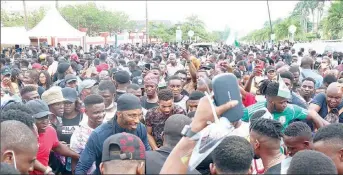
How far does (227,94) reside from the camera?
2465 mm

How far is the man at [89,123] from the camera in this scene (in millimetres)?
4629

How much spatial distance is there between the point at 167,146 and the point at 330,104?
2854 millimetres

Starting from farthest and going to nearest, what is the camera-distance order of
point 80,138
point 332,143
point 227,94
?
point 80,138 < point 332,143 < point 227,94

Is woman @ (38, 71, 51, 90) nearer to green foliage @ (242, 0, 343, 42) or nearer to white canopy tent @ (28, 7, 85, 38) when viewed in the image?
white canopy tent @ (28, 7, 85, 38)

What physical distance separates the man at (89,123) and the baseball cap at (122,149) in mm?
1708

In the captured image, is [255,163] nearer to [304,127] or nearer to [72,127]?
[304,127]

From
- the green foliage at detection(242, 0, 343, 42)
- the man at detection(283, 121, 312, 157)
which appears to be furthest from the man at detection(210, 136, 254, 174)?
the green foliage at detection(242, 0, 343, 42)

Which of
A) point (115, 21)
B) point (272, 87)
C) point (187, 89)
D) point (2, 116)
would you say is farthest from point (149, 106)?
point (115, 21)

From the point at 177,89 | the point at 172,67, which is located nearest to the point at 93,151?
the point at 177,89

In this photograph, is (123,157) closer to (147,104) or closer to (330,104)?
(330,104)

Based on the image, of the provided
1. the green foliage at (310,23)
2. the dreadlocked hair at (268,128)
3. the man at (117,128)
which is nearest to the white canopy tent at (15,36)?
the man at (117,128)

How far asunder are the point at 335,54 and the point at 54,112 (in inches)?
487

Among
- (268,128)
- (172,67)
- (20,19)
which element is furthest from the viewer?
(20,19)

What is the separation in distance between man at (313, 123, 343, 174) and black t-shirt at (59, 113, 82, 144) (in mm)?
2771
